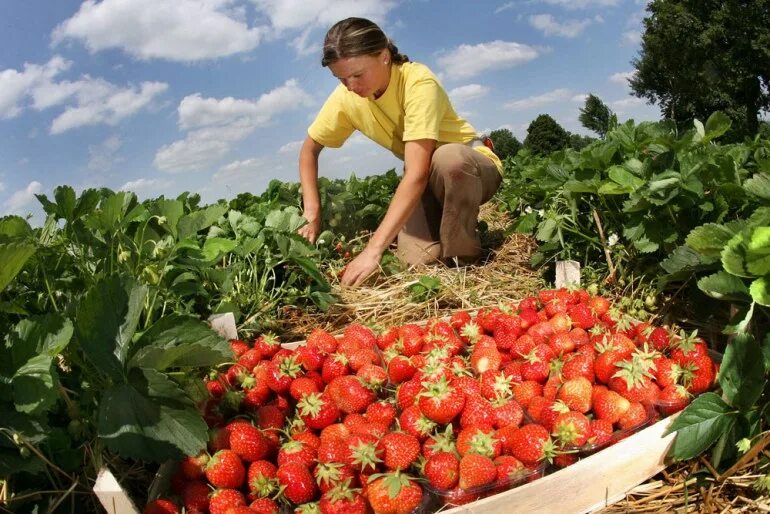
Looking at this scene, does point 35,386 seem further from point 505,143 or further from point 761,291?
point 505,143

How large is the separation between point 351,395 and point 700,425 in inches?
37.6

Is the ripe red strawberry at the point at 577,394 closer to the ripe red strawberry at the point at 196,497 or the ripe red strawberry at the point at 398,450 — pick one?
the ripe red strawberry at the point at 398,450

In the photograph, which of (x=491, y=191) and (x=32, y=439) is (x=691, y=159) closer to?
(x=491, y=191)

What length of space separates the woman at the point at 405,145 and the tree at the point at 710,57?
55.6 feet

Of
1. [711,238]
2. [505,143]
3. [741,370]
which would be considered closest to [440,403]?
[741,370]

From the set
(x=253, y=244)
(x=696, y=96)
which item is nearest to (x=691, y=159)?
(x=253, y=244)

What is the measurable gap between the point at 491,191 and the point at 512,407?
8.42 feet

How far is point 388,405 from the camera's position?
187 centimetres

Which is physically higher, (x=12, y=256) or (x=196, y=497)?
(x=12, y=256)

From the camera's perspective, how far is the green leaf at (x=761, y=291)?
1.67m

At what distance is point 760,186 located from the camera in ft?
6.48

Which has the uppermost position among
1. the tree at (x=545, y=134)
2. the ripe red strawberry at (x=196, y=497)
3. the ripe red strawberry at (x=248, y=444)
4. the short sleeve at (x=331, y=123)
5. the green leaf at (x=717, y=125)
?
the tree at (x=545, y=134)

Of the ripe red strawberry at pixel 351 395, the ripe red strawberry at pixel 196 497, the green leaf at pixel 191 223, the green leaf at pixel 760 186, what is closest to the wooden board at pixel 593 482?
the ripe red strawberry at pixel 351 395

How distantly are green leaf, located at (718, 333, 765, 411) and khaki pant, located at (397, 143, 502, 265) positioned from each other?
215 cm
